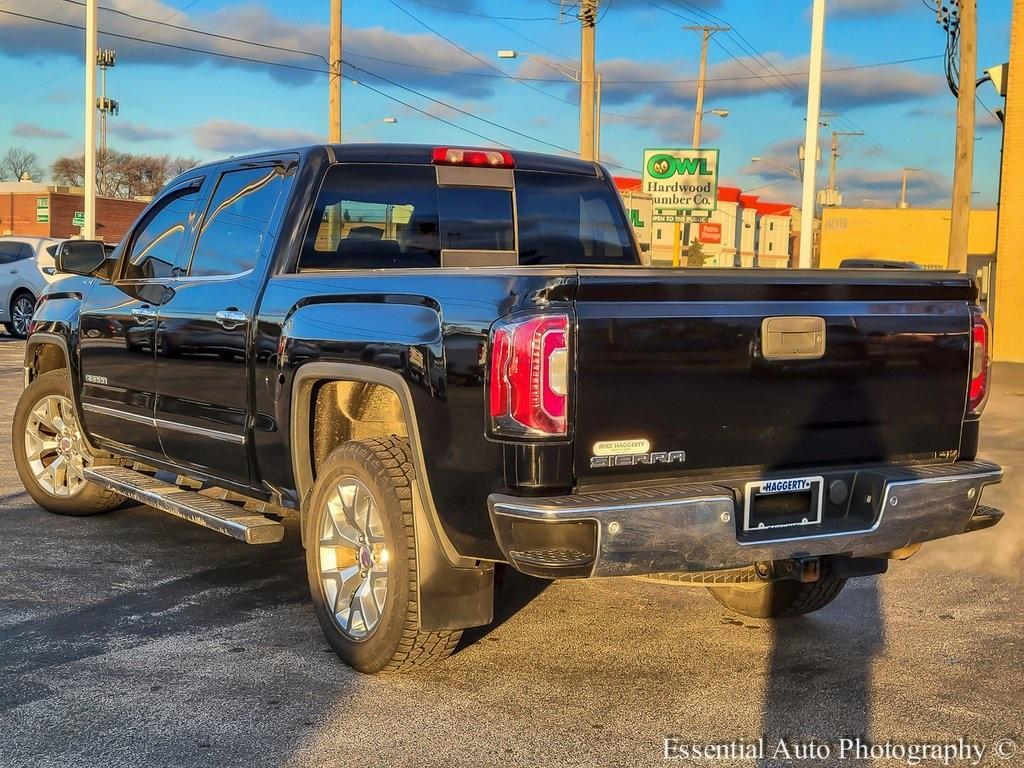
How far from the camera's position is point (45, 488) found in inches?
292

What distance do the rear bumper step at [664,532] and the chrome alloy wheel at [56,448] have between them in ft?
13.7

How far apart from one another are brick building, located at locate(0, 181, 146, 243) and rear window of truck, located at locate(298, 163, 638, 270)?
5737 cm

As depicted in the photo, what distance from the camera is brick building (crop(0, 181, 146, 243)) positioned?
61406mm

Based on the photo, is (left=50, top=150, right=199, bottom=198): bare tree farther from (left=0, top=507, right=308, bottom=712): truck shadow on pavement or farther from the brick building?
(left=0, top=507, right=308, bottom=712): truck shadow on pavement

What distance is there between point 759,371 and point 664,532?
2.30 ft

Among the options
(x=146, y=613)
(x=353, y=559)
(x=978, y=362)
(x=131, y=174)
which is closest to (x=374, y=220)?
(x=353, y=559)

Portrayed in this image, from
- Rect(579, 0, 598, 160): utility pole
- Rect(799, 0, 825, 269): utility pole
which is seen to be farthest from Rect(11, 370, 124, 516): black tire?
Rect(579, 0, 598, 160): utility pole

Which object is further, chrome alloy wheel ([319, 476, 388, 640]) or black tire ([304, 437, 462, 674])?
chrome alloy wheel ([319, 476, 388, 640])

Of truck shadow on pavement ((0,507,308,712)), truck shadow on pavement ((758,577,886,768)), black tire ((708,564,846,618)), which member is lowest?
truck shadow on pavement ((0,507,308,712))

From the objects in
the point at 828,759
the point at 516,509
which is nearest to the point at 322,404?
the point at 516,509

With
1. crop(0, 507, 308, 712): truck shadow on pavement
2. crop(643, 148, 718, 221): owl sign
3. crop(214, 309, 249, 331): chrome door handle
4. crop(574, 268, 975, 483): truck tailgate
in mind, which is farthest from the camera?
crop(643, 148, 718, 221): owl sign

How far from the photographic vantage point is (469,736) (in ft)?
13.2

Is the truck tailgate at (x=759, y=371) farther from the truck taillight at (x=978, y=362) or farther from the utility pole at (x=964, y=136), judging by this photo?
the utility pole at (x=964, y=136)

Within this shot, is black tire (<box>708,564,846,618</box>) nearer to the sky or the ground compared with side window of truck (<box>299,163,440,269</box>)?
nearer to the ground
